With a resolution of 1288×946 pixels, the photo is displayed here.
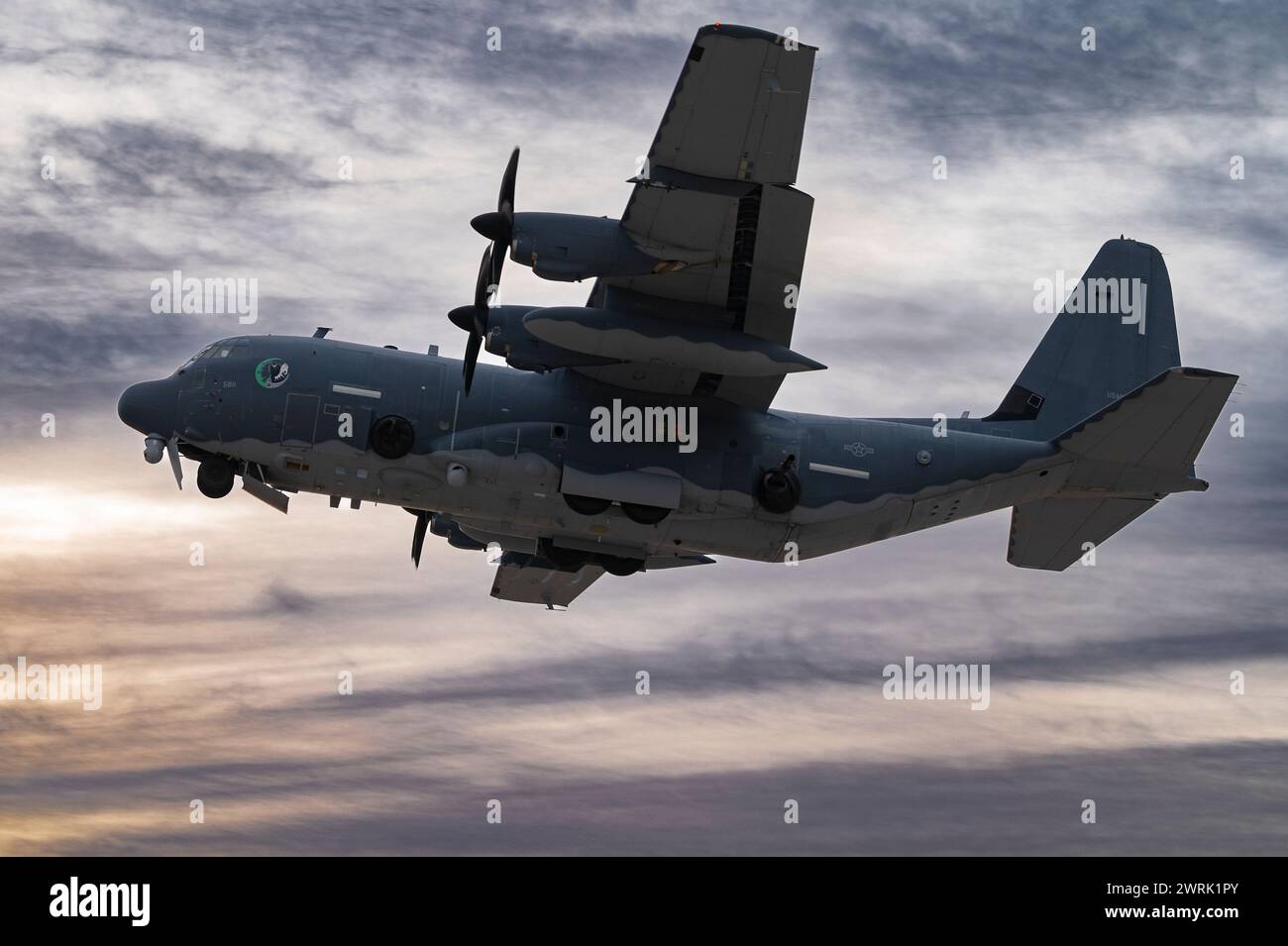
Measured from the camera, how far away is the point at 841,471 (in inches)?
1116

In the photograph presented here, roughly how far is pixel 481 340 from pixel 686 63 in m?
7.47

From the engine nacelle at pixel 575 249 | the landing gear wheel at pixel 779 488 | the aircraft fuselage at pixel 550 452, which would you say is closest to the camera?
the engine nacelle at pixel 575 249

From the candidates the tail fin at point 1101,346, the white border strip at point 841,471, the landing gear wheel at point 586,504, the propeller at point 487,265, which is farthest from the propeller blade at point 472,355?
the tail fin at point 1101,346

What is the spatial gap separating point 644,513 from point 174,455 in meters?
9.29

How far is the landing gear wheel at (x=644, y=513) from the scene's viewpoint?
27609mm

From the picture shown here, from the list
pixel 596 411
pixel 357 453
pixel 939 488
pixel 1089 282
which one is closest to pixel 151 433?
pixel 357 453

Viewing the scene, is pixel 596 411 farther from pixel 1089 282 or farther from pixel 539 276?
pixel 1089 282

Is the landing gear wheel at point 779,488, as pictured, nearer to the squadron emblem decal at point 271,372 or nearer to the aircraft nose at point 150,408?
the squadron emblem decal at point 271,372

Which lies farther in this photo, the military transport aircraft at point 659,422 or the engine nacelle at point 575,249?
the military transport aircraft at point 659,422

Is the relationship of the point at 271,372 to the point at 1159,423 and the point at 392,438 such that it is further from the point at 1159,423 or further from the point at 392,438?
the point at 1159,423

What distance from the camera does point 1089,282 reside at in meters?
32.4

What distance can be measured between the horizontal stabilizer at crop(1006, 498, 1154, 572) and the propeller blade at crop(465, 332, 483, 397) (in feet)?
42.1

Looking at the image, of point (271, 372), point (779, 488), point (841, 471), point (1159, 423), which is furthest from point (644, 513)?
point (1159, 423)

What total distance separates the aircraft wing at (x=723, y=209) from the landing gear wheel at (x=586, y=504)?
2441 millimetres
